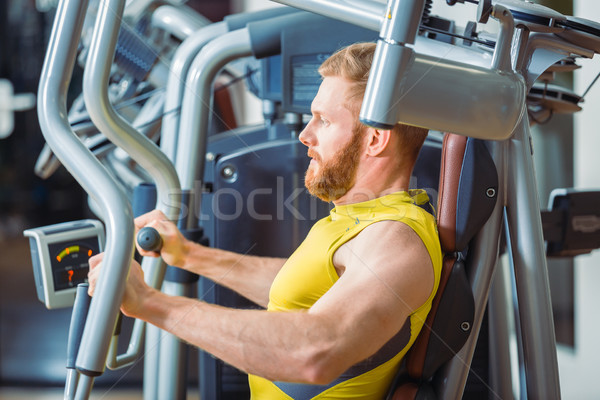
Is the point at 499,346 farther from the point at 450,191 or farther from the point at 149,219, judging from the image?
the point at 149,219

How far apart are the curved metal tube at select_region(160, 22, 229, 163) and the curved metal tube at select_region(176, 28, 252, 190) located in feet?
0.26

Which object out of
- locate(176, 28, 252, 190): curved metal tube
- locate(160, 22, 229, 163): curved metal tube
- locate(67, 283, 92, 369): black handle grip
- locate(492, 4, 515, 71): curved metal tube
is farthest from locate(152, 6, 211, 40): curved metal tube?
locate(492, 4, 515, 71): curved metal tube

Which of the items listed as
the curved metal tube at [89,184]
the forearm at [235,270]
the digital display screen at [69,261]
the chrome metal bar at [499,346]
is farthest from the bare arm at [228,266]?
the chrome metal bar at [499,346]

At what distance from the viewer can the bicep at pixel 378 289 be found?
0.85 m

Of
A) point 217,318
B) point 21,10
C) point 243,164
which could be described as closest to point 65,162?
point 217,318

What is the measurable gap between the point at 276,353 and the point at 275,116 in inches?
41.5

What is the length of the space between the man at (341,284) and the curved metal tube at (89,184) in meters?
0.04

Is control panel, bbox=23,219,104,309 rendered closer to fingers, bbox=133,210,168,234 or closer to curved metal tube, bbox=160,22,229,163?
fingers, bbox=133,210,168,234

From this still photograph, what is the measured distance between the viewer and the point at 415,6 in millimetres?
749

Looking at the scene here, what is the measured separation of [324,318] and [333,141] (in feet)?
1.21

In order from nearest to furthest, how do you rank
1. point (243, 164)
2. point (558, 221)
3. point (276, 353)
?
point (276, 353)
point (558, 221)
point (243, 164)

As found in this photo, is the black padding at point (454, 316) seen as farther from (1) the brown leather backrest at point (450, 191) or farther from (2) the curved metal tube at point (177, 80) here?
(2) the curved metal tube at point (177, 80)

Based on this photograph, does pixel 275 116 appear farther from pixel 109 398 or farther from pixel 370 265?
pixel 109 398

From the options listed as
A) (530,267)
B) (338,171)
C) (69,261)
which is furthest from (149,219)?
(530,267)
